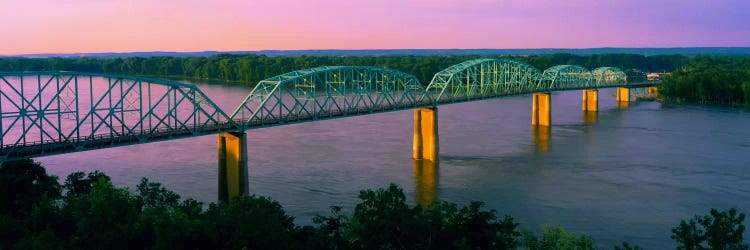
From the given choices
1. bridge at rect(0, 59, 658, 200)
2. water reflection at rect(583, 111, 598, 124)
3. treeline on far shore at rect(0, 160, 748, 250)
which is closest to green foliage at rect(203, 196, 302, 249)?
treeline on far shore at rect(0, 160, 748, 250)

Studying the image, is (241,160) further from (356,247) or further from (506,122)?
(506,122)

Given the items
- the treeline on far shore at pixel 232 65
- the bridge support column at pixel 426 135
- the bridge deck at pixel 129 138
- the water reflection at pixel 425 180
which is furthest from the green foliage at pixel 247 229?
the treeline on far shore at pixel 232 65

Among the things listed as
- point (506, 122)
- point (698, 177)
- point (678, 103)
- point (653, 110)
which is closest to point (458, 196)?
point (698, 177)

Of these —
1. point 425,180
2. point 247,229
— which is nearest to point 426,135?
point 425,180

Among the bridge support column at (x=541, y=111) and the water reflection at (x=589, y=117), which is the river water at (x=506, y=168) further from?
the water reflection at (x=589, y=117)

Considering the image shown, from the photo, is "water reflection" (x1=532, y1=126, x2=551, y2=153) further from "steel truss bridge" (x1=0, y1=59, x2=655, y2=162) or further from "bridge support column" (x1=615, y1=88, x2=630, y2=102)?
"bridge support column" (x1=615, y1=88, x2=630, y2=102)

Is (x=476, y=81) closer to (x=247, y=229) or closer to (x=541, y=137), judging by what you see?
(x=541, y=137)

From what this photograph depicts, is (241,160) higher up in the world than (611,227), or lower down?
higher up
